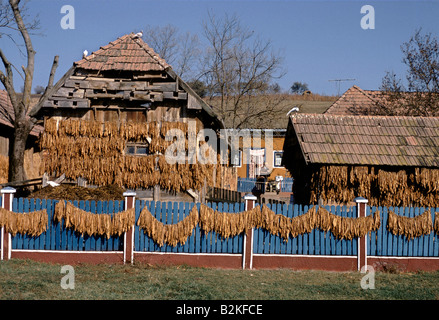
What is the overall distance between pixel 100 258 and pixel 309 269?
5161 millimetres

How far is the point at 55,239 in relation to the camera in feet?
36.8

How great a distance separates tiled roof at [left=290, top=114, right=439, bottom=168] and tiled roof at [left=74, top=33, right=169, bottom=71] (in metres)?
5.07

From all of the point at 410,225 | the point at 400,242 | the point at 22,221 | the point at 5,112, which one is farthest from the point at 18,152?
the point at 410,225

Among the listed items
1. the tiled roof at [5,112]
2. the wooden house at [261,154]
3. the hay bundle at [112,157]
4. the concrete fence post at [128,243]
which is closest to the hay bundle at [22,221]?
the concrete fence post at [128,243]

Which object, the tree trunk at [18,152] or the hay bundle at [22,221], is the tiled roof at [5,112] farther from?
the hay bundle at [22,221]

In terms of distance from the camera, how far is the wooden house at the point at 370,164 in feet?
42.2

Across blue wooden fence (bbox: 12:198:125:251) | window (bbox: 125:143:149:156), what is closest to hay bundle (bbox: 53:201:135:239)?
blue wooden fence (bbox: 12:198:125:251)

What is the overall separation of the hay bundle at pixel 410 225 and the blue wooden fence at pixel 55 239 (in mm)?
6820

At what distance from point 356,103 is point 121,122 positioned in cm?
1682

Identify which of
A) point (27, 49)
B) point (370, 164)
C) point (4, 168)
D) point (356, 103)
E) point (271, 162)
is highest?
point (27, 49)

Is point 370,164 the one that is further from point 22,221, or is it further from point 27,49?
point 27,49

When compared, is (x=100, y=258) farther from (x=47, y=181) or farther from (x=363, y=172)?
(x=363, y=172)

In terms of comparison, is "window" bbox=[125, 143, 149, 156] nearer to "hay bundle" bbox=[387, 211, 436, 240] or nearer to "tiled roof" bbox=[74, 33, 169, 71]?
"tiled roof" bbox=[74, 33, 169, 71]
